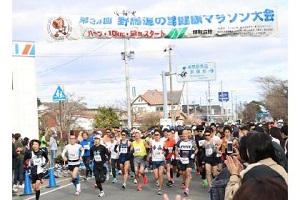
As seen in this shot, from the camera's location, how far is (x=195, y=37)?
46.2 ft

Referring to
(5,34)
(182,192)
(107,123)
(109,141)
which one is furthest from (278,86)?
(5,34)

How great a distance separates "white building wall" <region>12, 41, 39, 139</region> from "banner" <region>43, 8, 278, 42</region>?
7772 millimetres

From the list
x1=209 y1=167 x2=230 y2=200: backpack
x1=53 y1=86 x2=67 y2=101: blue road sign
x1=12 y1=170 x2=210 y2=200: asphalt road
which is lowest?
x1=12 y1=170 x2=210 y2=200: asphalt road

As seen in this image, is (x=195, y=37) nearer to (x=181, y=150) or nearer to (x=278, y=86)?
(x=181, y=150)

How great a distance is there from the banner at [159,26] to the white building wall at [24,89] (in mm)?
7772

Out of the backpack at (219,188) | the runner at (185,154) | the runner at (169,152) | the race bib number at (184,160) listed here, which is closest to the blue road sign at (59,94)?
the runner at (169,152)

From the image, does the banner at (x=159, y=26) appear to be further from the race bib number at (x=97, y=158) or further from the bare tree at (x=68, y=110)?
the bare tree at (x=68, y=110)

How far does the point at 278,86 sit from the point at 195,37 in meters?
41.5

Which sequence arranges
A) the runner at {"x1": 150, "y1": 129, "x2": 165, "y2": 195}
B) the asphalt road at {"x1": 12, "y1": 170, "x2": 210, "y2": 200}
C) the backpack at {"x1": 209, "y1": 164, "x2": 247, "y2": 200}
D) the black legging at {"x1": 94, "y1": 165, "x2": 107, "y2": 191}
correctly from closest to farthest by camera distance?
1. the backpack at {"x1": 209, "y1": 164, "x2": 247, "y2": 200}
2. the asphalt road at {"x1": 12, "y1": 170, "x2": 210, "y2": 200}
3. the black legging at {"x1": 94, "y1": 165, "x2": 107, "y2": 191}
4. the runner at {"x1": 150, "y1": 129, "x2": 165, "y2": 195}

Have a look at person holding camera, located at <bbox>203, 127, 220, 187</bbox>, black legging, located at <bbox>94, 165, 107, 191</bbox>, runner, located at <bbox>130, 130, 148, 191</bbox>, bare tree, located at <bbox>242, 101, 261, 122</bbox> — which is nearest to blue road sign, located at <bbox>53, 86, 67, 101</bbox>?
runner, located at <bbox>130, 130, 148, 191</bbox>

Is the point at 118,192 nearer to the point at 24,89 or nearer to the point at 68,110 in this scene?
the point at 24,89

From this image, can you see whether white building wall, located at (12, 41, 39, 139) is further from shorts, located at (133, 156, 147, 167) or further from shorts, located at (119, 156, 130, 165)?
shorts, located at (133, 156, 147, 167)

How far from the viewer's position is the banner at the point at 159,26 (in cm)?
1366

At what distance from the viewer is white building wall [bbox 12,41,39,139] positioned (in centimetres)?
2091
